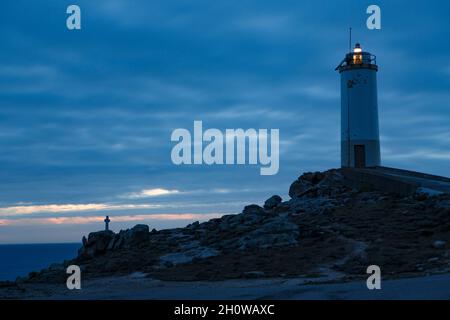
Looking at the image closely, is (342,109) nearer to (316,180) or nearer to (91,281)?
(316,180)

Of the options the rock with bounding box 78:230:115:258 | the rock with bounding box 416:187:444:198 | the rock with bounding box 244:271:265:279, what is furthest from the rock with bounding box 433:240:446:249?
the rock with bounding box 78:230:115:258

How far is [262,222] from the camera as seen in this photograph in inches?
1029

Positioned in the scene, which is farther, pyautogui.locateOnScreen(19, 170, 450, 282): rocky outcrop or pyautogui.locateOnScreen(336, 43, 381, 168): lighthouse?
pyautogui.locateOnScreen(336, 43, 381, 168): lighthouse

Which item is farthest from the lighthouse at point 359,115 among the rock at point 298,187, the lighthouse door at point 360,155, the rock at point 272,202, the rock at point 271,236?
the rock at point 271,236

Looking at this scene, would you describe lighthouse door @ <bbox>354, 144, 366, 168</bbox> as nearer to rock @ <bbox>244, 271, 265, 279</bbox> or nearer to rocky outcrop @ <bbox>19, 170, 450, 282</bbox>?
rocky outcrop @ <bbox>19, 170, 450, 282</bbox>

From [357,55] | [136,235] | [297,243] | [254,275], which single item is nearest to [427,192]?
[297,243]

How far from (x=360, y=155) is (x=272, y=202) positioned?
900cm

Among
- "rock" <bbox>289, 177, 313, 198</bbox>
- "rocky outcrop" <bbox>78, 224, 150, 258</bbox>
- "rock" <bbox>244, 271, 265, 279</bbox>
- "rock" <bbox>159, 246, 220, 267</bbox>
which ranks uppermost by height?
"rock" <bbox>289, 177, 313, 198</bbox>

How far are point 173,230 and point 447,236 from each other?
14.0 m

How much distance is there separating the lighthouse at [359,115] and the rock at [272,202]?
7.41m

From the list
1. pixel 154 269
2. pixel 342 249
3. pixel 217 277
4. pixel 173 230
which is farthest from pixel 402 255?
pixel 173 230

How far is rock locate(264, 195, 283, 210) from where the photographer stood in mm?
34203

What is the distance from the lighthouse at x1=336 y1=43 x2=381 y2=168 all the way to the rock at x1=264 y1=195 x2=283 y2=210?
24.3 feet

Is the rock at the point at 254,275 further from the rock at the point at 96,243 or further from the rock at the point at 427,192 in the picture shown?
the rock at the point at 427,192
